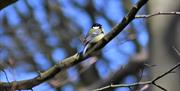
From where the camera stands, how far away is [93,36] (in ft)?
7.29

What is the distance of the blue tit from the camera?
85.4 inches

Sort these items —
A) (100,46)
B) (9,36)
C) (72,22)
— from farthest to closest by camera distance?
(72,22) → (9,36) → (100,46)

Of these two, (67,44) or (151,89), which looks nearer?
(151,89)

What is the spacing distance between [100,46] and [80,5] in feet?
18.0

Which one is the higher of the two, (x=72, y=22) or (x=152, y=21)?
(x=72, y=22)

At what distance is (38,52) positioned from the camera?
702 cm

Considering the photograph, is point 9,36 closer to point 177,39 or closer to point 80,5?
point 80,5

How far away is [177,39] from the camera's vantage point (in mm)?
2529

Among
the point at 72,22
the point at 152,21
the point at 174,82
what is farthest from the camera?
the point at 72,22

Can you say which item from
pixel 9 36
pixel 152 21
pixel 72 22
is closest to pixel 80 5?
pixel 72 22

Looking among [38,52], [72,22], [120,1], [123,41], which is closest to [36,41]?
[38,52]

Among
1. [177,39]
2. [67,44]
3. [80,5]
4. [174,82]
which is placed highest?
[80,5]

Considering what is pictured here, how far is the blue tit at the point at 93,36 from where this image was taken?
217 centimetres

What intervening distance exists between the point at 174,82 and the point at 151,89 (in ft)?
0.39
